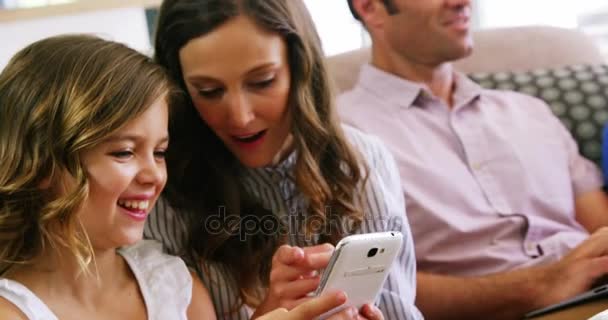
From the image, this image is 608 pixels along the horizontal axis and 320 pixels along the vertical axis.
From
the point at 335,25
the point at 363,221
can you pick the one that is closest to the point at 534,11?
the point at 335,25

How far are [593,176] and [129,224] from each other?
3.35ft

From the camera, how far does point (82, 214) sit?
1111 mm

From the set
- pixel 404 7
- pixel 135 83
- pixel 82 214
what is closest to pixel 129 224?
pixel 82 214

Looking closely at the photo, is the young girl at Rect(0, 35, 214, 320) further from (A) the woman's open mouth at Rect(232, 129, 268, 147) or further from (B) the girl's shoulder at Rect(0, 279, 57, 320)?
(A) the woman's open mouth at Rect(232, 129, 268, 147)

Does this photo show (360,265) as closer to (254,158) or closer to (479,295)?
(254,158)

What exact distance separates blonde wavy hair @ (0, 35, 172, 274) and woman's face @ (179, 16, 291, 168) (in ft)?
0.51

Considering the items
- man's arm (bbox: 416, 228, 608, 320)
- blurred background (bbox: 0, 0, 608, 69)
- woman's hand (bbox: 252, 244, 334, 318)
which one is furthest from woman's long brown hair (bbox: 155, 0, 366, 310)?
blurred background (bbox: 0, 0, 608, 69)

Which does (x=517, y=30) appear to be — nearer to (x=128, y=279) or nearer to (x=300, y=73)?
(x=300, y=73)

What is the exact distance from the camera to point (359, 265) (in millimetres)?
1126

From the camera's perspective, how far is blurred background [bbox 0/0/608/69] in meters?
2.32

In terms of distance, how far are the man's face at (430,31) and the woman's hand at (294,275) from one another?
77 centimetres

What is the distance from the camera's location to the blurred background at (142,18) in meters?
2.32

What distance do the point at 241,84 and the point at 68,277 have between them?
36 centimetres

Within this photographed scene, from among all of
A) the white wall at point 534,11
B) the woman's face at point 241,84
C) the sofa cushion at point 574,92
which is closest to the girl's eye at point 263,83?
the woman's face at point 241,84
